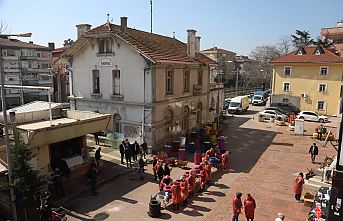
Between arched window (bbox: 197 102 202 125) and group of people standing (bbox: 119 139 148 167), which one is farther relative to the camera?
arched window (bbox: 197 102 202 125)

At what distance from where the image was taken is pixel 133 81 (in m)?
21.4

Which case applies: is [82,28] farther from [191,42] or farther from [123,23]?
[191,42]

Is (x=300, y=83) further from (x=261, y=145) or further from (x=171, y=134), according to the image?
(x=171, y=134)

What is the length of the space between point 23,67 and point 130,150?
1716 inches

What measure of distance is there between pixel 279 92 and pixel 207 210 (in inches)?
1308

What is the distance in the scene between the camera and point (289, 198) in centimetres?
1448

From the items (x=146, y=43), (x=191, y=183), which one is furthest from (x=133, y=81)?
(x=191, y=183)

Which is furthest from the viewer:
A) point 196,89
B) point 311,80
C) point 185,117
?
point 311,80

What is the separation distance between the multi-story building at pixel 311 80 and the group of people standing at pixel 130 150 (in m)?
28.3

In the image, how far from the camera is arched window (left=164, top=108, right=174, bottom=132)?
74.9 feet

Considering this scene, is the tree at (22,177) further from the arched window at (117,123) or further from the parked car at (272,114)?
the parked car at (272,114)

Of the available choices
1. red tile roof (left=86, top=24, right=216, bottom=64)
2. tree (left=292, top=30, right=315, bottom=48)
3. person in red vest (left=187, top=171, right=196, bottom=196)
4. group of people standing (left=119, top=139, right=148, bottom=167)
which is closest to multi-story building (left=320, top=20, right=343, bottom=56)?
tree (left=292, top=30, right=315, bottom=48)

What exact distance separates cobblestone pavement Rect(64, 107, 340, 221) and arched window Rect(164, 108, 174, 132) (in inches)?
175

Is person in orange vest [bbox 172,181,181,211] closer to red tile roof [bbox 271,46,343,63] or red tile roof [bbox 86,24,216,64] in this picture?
red tile roof [bbox 86,24,216,64]
